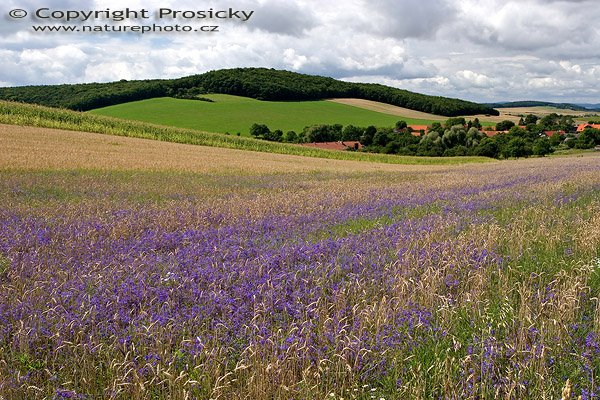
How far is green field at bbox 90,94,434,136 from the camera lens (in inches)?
3484

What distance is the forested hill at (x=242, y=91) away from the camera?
331 ft

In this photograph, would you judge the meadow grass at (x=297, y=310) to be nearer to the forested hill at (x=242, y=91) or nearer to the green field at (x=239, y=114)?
the green field at (x=239, y=114)

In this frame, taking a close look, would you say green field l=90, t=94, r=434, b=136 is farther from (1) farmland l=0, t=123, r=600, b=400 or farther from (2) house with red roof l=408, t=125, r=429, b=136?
(1) farmland l=0, t=123, r=600, b=400

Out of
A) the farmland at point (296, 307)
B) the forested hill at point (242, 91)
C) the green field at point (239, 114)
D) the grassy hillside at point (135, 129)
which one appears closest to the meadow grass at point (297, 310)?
the farmland at point (296, 307)

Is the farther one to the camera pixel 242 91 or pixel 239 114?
pixel 242 91

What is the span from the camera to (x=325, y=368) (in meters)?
3.32

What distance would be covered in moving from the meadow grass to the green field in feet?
253

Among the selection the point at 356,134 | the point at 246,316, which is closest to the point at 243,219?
the point at 246,316

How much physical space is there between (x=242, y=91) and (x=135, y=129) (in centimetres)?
7255

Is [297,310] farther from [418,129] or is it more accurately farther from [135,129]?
[418,129]

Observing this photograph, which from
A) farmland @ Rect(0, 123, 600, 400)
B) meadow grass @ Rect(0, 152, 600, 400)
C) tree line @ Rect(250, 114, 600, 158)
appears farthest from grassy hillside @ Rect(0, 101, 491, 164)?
meadow grass @ Rect(0, 152, 600, 400)

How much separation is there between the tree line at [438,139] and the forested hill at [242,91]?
1406 inches

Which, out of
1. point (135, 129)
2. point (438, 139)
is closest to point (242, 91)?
point (438, 139)

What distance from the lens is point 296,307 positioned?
4.42 m
